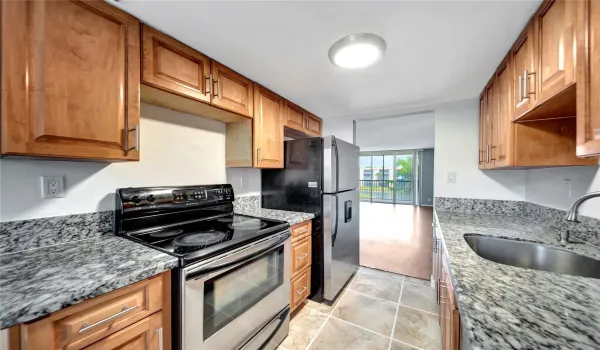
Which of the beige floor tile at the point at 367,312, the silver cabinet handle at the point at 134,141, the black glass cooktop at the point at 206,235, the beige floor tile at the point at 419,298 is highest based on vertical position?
the silver cabinet handle at the point at 134,141

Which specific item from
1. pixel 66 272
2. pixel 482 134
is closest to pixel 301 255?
pixel 66 272

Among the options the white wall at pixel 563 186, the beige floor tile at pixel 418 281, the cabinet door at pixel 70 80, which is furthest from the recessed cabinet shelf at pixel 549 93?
the cabinet door at pixel 70 80

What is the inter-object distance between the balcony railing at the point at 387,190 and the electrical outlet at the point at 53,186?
9389 millimetres

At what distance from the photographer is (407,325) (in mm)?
1861

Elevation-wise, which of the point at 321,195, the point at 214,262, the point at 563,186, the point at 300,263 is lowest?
the point at 300,263

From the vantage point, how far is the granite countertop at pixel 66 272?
67cm

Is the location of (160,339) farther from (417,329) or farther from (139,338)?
(417,329)

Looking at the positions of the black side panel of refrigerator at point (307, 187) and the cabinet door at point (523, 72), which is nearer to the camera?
the cabinet door at point (523, 72)

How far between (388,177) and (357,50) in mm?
8498

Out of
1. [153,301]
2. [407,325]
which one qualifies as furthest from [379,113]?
[153,301]

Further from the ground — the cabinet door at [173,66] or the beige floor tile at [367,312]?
the cabinet door at [173,66]

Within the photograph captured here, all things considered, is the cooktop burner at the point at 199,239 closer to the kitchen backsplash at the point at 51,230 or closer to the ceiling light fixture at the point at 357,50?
the kitchen backsplash at the point at 51,230

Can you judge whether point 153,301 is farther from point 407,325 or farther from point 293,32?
point 407,325

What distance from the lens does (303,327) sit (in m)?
1.86
